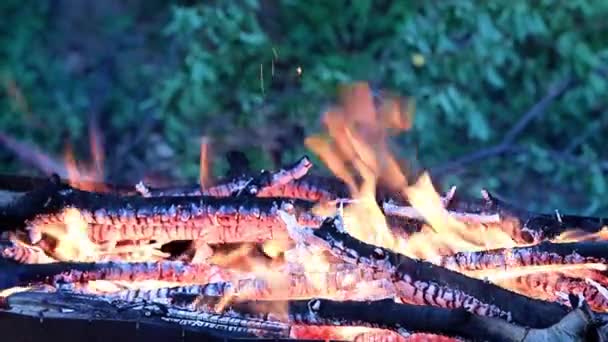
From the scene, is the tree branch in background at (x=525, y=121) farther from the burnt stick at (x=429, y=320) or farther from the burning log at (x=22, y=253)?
the burnt stick at (x=429, y=320)

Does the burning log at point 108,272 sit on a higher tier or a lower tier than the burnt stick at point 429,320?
higher

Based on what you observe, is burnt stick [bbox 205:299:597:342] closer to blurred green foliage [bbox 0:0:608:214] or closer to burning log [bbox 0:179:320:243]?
burning log [bbox 0:179:320:243]

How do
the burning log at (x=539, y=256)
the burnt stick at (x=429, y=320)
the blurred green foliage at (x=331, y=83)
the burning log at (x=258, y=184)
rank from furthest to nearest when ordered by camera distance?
the blurred green foliage at (x=331, y=83) → the burning log at (x=258, y=184) → the burning log at (x=539, y=256) → the burnt stick at (x=429, y=320)

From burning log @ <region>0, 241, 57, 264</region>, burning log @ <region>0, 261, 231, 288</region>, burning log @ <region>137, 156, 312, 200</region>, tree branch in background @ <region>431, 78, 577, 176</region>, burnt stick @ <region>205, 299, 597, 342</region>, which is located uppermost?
tree branch in background @ <region>431, 78, 577, 176</region>

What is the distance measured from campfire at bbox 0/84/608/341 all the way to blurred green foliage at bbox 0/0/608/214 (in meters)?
1.16

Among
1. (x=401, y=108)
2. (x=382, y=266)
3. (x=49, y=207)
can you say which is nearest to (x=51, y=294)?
(x=49, y=207)

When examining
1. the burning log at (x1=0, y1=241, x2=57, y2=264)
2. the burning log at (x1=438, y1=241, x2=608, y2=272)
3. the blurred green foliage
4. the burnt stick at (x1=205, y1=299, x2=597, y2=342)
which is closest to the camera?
the burnt stick at (x1=205, y1=299, x2=597, y2=342)

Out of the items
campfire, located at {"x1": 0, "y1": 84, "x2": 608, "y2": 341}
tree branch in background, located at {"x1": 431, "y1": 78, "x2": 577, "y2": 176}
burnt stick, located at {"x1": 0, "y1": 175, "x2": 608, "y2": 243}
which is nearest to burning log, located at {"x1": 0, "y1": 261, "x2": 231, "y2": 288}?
campfire, located at {"x1": 0, "y1": 84, "x2": 608, "y2": 341}

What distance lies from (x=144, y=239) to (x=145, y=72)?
59.8 inches

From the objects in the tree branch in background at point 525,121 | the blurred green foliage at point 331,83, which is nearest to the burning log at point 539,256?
the blurred green foliage at point 331,83

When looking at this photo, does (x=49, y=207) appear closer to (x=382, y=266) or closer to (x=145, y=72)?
(x=382, y=266)

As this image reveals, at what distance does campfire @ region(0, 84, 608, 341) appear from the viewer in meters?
0.93

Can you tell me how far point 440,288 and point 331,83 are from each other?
1.66m

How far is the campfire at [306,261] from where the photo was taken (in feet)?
3.06
